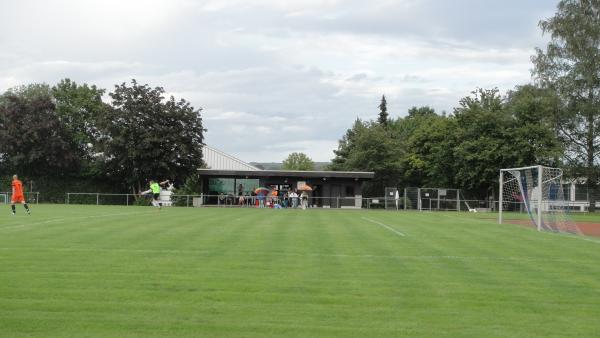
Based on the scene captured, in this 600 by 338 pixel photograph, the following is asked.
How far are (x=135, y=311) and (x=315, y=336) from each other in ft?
8.38

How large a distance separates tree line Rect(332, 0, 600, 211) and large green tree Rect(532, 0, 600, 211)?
71 mm

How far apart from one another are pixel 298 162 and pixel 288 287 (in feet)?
361

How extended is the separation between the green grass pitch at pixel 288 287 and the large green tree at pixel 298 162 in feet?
325

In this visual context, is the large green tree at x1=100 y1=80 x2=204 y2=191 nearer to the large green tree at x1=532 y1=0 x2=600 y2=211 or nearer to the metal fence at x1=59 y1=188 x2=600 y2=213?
the metal fence at x1=59 y1=188 x2=600 y2=213

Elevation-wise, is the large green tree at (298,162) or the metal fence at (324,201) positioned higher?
the large green tree at (298,162)

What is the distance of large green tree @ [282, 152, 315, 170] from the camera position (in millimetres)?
118481

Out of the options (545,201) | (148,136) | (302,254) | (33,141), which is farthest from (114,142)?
(302,254)

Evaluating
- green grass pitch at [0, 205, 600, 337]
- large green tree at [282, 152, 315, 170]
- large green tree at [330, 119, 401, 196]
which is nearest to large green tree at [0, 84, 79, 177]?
large green tree at [330, 119, 401, 196]

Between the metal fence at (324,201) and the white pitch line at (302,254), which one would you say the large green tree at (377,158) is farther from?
the white pitch line at (302,254)

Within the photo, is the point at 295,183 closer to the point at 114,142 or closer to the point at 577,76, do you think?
the point at 114,142

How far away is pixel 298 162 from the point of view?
12106cm

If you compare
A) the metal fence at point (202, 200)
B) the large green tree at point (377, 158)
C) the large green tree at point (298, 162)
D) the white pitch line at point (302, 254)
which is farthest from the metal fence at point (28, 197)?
the large green tree at point (298, 162)

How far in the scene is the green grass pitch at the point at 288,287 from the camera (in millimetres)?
8430

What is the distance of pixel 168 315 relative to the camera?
8859 mm
